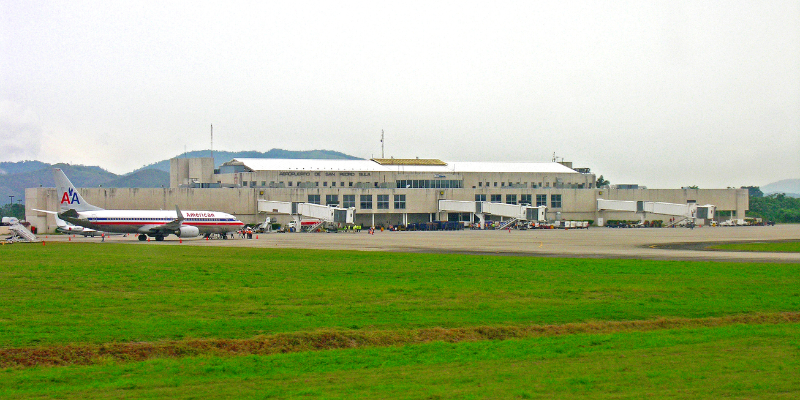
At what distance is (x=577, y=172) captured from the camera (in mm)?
170875

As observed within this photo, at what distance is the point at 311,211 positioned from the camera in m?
125

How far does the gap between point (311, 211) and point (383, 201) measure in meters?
20.1

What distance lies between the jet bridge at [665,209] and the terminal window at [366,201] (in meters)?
50.0

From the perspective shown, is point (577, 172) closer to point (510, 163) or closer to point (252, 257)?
point (510, 163)

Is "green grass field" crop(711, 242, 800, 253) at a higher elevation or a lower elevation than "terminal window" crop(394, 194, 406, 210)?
lower

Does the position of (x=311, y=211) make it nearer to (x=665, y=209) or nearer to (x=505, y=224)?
(x=505, y=224)

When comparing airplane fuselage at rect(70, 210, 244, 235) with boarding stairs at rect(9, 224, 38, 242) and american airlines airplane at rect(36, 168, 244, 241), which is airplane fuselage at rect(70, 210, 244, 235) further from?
boarding stairs at rect(9, 224, 38, 242)

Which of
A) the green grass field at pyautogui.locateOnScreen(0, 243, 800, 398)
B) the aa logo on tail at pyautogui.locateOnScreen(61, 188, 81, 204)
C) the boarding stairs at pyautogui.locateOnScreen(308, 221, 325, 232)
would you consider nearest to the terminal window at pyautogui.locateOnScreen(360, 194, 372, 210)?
the boarding stairs at pyautogui.locateOnScreen(308, 221, 325, 232)

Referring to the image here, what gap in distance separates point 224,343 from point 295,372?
4.30 metres

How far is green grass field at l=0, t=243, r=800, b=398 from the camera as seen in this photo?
633 inches

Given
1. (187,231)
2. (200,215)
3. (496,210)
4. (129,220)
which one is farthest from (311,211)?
(129,220)

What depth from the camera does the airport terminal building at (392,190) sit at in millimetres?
130875

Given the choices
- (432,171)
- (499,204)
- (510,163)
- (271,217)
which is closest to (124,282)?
(271,217)

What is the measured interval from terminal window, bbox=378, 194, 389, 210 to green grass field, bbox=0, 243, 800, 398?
9926 cm
